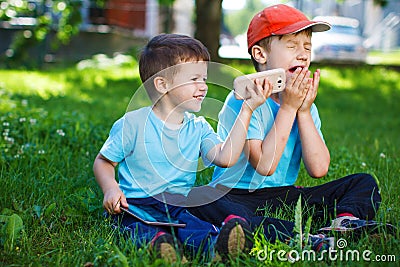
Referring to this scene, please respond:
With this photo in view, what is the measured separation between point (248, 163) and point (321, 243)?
0.73 metres

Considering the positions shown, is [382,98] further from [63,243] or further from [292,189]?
[63,243]

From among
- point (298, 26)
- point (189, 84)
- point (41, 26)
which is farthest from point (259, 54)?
point (41, 26)

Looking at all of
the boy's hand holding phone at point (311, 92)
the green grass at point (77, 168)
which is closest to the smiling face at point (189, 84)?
the boy's hand holding phone at point (311, 92)

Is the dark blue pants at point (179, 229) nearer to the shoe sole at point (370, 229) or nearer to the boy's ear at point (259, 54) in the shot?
the shoe sole at point (370, 229)

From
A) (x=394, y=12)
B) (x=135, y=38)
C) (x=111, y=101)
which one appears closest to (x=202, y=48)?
(x=111, y=101)

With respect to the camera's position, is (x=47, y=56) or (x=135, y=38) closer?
(x=47, y=56)

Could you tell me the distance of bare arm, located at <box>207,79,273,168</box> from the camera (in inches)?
110

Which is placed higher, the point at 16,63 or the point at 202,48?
the point at 202,48

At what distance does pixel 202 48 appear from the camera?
292 centimetres

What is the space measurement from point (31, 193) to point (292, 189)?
137 centimetres

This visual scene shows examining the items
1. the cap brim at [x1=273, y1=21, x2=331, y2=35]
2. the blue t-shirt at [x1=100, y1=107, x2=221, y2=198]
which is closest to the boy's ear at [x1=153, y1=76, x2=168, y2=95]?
the blue t-shirt at [x1=100, y1=107, x2=221, y2=198]

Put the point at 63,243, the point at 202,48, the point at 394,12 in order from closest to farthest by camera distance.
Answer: the point at 63,243 < the point at 202,48 < the point at 394,12

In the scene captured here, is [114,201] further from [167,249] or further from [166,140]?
[167,249]

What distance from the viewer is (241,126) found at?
280 centimetres
